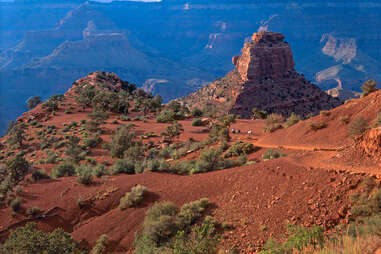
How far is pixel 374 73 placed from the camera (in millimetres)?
186250

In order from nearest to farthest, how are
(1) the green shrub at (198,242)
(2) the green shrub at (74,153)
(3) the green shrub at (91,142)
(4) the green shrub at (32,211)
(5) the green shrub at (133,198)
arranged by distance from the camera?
(1) the green shrub at (198,242) → (5) the green shrub at (133,198) → (4) the green shrub at (32,211) → (2) the green shrub at (74,153) → (3) the green shrub at (91,142)

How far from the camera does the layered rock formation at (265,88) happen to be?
71863 mm

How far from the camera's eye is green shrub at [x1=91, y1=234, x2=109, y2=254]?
12028 mm

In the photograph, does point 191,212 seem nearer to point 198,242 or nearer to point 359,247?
point 198,242

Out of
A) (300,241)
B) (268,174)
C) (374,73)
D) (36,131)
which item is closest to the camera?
(300,241)

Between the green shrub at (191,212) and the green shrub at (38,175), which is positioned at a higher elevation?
the green shrub at (38,175)

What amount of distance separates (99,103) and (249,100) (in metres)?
39.2

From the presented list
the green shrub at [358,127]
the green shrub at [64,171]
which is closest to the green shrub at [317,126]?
the green shrub at [358,127]

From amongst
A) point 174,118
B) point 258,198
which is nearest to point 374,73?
point 174,118

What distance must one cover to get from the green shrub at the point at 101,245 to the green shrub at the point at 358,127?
47.2 ft

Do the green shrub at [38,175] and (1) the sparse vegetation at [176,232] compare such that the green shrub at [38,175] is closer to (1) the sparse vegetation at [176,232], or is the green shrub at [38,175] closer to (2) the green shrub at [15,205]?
(2) the green shrub at [15,205]

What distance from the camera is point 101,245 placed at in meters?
12.2

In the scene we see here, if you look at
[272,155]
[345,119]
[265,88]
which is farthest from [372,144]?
[265,88]

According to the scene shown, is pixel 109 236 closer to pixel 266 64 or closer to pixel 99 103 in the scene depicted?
pixel 99 103
